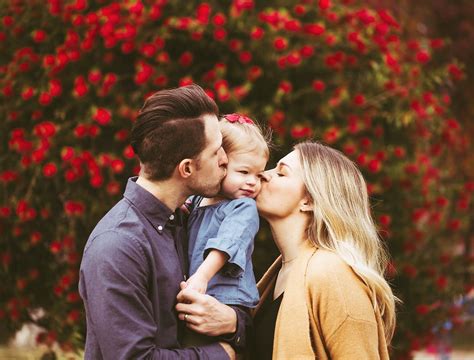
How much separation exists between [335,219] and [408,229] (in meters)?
3.22

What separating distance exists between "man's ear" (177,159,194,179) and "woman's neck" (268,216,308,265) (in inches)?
22.7

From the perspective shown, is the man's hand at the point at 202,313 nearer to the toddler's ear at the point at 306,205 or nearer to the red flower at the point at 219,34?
the toddler's ear at the point at 306,205

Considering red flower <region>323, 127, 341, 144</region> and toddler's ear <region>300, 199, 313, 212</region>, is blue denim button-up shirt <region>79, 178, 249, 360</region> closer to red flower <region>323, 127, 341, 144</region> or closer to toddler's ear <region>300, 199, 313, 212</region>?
toddler's ear <region>300, 199, 313, 212</region>

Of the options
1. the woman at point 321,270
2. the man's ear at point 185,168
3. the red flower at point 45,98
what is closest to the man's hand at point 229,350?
the woman at point 321,270

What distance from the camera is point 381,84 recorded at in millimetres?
6180

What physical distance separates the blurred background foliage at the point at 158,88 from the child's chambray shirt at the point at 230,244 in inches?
82.6

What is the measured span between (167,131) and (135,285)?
2.12ft

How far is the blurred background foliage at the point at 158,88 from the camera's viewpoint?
5.64m

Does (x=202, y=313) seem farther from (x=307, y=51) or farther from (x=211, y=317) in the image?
(x=307, y=51)

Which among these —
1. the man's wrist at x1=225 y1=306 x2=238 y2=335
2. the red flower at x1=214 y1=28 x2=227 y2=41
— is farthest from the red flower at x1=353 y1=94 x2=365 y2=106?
the man's wrist at x1=225 y1=306 x2=238 y2=335

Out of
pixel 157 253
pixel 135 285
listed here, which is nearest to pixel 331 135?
pixel 157 253

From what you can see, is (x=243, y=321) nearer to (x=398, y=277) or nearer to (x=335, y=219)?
(x=335, y=219)

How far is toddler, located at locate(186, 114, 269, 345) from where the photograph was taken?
3191 mm

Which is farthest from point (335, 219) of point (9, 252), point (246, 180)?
point (9, 252)
